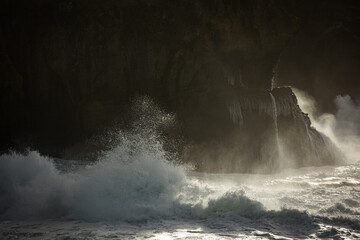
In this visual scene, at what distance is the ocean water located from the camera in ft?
19.2

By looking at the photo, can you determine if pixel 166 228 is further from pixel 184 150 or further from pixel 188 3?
pixel 188 3

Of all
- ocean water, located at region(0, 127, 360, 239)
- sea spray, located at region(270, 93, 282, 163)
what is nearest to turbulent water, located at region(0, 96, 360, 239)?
ocean water, located at region(0, 127, 360, 239)

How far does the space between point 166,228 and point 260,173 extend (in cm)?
901

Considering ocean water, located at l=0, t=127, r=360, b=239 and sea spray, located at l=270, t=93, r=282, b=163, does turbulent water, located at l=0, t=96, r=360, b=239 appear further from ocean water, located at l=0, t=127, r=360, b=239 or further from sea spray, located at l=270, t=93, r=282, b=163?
sea spray, located at l=270, t=93, r=282, b=163

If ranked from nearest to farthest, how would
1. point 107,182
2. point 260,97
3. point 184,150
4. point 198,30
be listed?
point 107,182 < point 184,150 < point 198,30 < point 260,97

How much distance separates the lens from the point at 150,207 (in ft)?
22.7

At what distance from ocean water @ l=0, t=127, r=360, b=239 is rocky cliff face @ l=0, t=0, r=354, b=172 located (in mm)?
5202

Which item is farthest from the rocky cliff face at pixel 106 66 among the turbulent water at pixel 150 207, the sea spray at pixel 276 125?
the turbulent water at pixel 150 207

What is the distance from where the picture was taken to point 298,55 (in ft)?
92.1

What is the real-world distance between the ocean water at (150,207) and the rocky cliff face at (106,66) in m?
5.20

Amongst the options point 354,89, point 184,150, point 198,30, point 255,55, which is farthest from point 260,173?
point 354,89

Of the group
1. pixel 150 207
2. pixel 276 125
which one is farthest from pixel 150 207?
pixel 276 125

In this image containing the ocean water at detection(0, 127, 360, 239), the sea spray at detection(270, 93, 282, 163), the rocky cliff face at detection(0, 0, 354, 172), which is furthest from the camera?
the sea spray at detection(270, 93, 282, 163)

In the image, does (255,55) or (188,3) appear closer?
(188,3)
